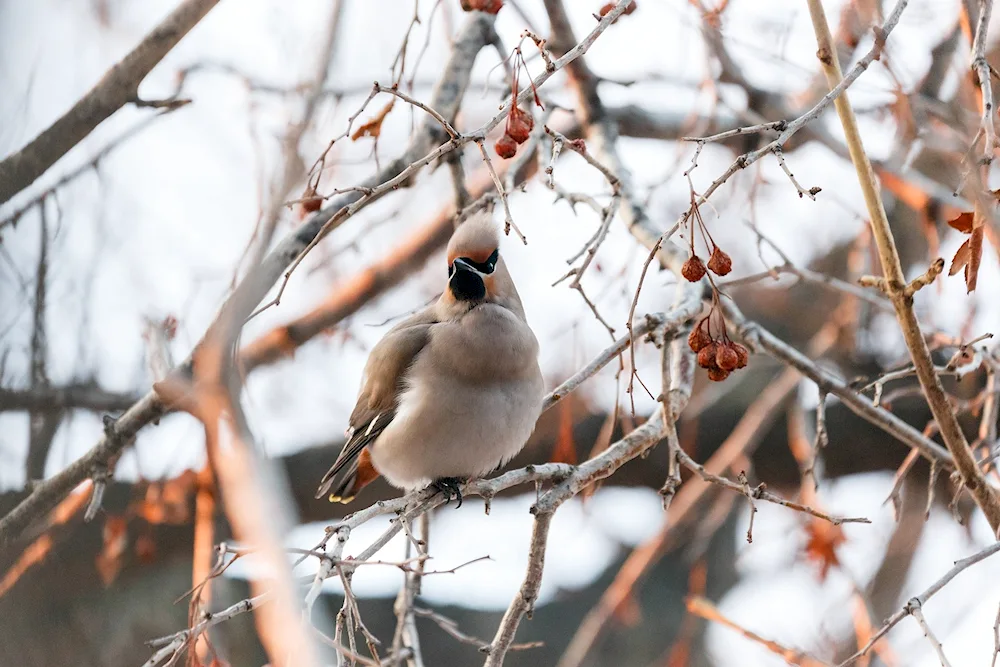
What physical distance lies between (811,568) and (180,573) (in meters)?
3.10

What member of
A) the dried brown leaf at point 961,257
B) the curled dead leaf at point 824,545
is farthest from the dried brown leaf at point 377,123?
the curled dead leaf at point 824,545

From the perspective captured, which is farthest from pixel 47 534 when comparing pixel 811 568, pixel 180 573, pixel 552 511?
pixel 811 568

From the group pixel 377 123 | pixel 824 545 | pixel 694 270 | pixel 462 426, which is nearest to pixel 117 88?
pixel 377 123

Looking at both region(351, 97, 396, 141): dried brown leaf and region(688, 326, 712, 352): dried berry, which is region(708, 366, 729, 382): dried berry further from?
region(351, 97, 396, 141): dried brown leaf

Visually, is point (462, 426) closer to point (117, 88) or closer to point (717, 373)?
point (717, 373)

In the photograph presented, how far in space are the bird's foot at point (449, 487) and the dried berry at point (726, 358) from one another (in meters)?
0.93

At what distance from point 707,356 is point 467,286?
1.00 metres

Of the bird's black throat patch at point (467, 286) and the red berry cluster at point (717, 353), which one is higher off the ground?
the bird's black throat patch at point (467, 286)

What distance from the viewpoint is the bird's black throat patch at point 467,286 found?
3154mm

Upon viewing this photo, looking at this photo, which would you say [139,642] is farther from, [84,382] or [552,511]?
[552,511]

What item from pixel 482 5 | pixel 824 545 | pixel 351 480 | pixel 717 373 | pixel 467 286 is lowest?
pixel 824 545

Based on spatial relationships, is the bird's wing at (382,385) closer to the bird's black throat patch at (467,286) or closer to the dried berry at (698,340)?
the bird's black throat patch at (467,286)

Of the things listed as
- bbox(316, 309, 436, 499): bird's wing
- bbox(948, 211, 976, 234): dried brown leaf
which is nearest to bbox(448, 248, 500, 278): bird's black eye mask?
bbox(316, 309, 436, 499): bird's wing

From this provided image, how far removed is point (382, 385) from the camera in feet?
10.8
